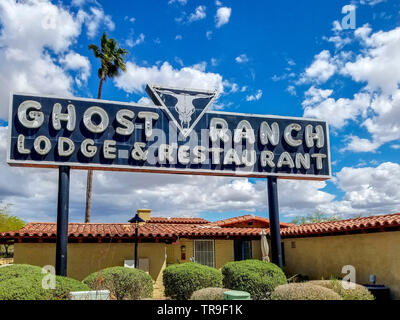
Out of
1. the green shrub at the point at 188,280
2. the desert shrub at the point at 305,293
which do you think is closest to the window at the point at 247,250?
the green shrub at the point at 188,280

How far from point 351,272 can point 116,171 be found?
12153 millimetres

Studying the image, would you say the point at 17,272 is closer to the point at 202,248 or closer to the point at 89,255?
the point at 89,255

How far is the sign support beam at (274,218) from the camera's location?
650 inches

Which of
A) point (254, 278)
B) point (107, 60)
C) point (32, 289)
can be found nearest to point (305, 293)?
point (254, 278)

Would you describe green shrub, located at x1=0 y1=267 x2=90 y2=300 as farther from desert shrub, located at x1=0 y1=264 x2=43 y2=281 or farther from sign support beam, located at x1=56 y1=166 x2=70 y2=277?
sign support beam, located at x1=56 y1=166 x2=70 y2=277

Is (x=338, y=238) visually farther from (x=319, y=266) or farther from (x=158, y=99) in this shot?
(x=158, y=99)

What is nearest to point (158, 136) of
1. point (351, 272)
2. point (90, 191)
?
point (351, 272)

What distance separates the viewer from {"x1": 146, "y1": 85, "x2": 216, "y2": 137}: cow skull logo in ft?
53.9

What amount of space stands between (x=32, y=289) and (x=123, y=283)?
13.0 feet

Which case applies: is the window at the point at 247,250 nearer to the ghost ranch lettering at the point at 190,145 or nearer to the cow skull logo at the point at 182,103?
the ghost ranch lettering at the point at 190,145

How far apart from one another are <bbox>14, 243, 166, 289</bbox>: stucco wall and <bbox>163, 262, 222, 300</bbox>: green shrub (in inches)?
157

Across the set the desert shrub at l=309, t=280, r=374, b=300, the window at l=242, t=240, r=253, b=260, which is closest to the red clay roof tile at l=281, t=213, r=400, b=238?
the window at l=242, t=240, r=253, b=260

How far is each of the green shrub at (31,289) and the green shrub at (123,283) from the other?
1.71m
